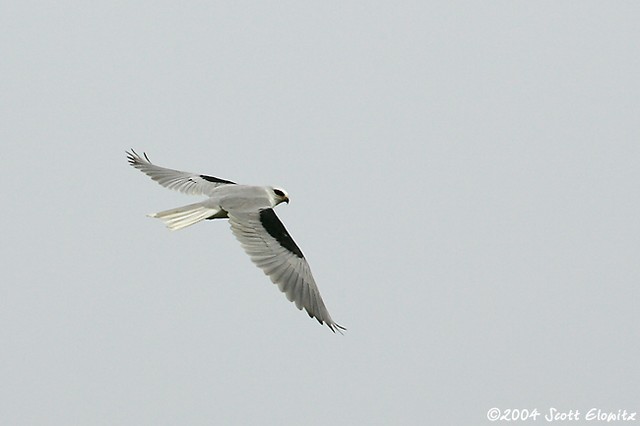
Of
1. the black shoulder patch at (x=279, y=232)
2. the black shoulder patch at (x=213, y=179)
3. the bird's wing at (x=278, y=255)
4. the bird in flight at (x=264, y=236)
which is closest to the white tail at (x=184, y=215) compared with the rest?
the bird in flight at (x=264, y=236)

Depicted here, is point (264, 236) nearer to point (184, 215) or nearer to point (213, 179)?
point (184, 215)

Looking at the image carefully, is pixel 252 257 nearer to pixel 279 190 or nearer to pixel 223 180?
pixel 279 190

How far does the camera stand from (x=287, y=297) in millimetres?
8523

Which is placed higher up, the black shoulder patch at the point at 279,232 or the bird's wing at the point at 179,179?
the bird's wing at the point at 179,179

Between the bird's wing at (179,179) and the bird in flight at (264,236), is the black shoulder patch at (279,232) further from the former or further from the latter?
the bird's wing at (179,179)

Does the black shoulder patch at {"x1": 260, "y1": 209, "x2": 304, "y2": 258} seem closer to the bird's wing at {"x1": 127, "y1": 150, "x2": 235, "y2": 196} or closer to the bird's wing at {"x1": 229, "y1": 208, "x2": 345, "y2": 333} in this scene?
Answer: the bird's wing at {"x1": 229, "y1": 208, "x2": 345, "y2": 333}

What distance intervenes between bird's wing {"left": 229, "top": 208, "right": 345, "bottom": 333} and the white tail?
0.70 ft

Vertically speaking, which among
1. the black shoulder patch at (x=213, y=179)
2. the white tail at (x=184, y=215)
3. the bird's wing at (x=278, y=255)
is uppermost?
the black shoulder patch at (x=213, y=179)

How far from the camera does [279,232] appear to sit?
8.77 meters

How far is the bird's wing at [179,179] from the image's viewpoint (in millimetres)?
9844

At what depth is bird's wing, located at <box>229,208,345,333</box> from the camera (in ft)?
28.2

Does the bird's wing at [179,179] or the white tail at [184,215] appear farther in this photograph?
the bird's wing at [179,179]

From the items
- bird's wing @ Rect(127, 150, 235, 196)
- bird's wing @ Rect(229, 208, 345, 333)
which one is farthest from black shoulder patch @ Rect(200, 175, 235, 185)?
bird's wing @ Rect(229, 208, 345, 333)

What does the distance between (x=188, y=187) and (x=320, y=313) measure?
2.12m
